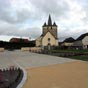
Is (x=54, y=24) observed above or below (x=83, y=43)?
above

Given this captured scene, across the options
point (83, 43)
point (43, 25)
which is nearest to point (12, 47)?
point (83, 43)

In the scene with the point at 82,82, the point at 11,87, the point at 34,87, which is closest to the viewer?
the point at 11,87

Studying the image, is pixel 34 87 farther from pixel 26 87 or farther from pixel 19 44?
pixel 19 44

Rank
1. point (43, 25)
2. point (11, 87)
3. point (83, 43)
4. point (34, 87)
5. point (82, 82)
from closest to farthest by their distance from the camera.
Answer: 1. point (11, 87)
2. point (34, 87)
3. point (82, 82)
4. point (83, 43)
5. point (43, 25)

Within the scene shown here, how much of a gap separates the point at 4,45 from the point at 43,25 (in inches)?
1994

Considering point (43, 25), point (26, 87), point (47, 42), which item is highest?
point (43, 25)

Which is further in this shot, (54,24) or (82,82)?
(54,24)

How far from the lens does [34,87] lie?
36.8 ft

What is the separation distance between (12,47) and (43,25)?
157 feet

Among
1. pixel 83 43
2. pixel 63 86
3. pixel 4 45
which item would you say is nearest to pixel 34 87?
pixel 63 86

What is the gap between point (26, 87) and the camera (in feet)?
36.9

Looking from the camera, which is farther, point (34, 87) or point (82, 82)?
point (82, 82)

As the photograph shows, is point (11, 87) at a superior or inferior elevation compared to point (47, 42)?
inferior

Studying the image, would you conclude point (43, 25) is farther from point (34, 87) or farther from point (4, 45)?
point (34, 87)
